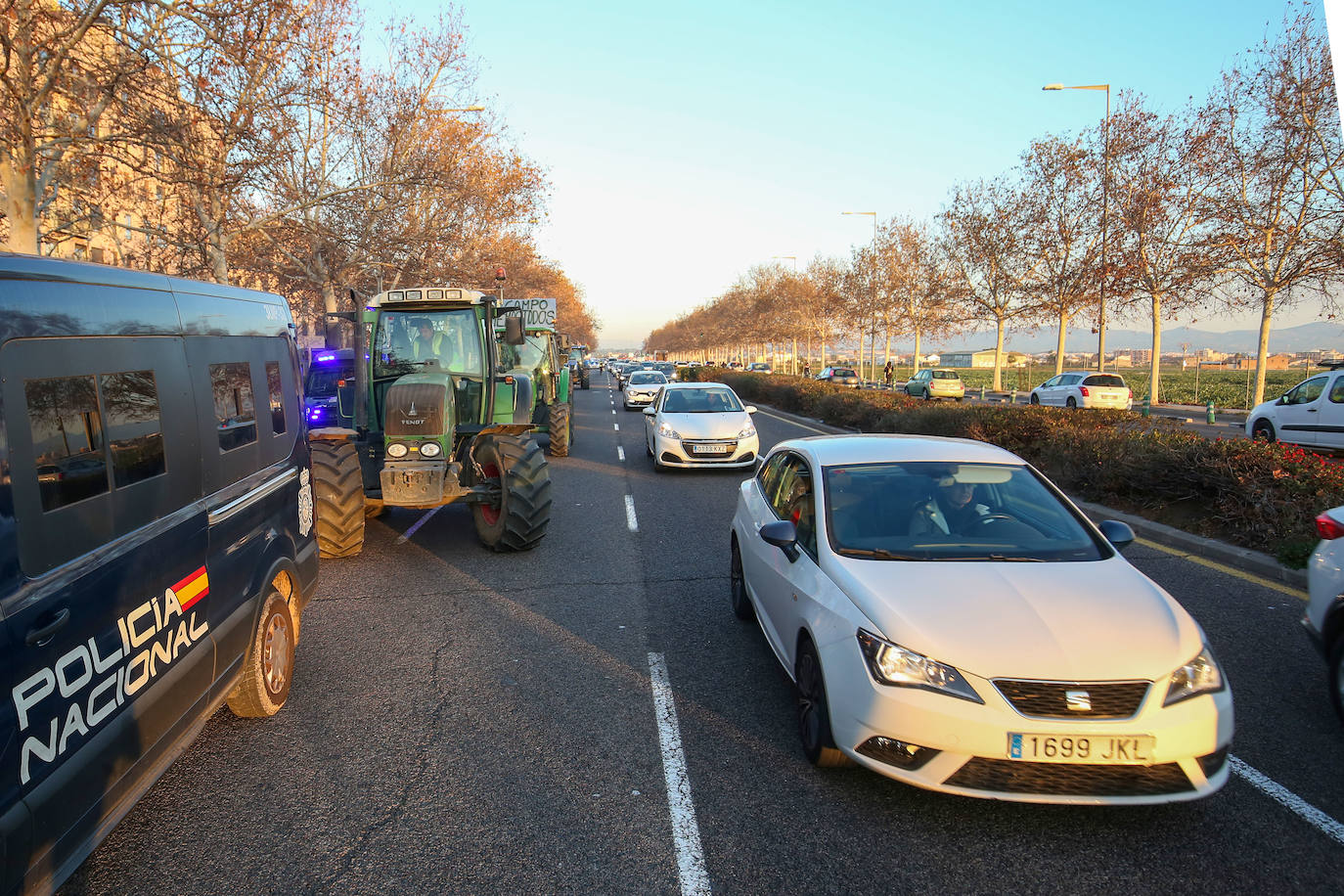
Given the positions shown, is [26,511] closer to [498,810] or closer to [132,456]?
[132,456]

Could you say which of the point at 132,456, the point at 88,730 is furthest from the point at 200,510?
the point at 88,730

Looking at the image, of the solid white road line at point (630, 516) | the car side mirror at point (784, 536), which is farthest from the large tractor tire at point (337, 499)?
the car side mirror at point (784, 536)

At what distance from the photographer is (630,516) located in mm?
10234

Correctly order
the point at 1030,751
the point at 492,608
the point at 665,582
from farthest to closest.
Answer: the point at 665,582, the point at 492,608, the point at 1030,751

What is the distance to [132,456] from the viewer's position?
123 inches

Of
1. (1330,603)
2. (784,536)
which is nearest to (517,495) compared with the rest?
(784,536)

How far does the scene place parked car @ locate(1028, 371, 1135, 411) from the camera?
26.8 meters

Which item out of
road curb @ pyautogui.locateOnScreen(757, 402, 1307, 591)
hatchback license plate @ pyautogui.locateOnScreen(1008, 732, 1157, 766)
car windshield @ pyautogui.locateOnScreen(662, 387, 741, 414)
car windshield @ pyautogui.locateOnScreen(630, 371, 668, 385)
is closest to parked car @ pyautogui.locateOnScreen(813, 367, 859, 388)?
car windshield @ pyautogui.locateOnScreen(630, 371, 668, 385)

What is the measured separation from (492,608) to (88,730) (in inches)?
152

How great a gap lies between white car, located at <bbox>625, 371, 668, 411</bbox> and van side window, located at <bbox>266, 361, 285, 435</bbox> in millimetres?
25533

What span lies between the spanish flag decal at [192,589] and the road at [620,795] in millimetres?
930

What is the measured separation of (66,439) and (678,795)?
8.96ft

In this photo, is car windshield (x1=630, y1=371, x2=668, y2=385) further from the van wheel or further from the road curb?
the van wheel

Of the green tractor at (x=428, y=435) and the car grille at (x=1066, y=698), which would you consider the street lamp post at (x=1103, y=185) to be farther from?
the car grille at (x=1066, y=698)
